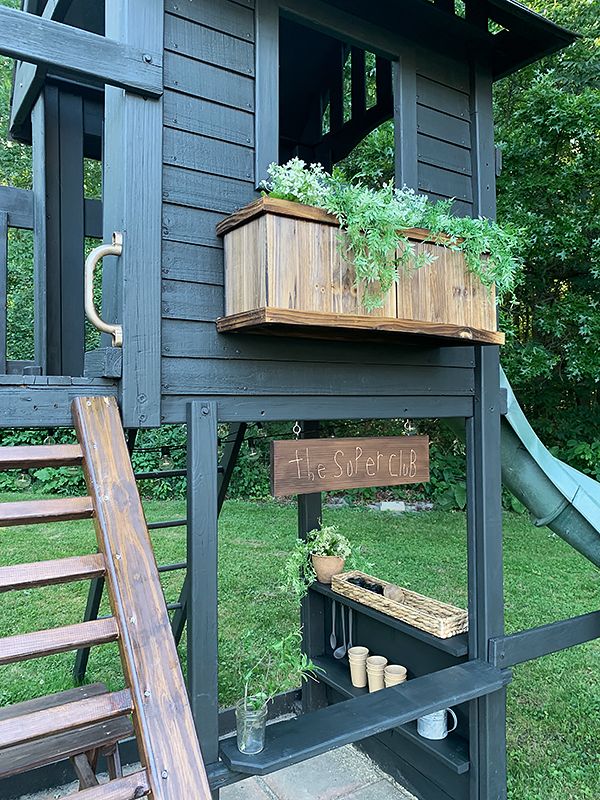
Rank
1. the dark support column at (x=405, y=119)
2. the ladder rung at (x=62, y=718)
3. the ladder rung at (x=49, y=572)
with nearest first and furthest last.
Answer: the ladder rung at (x=62, y=718) → the ladder rung at (x=49, y=572) → the dark support column at (x=405, y=119)

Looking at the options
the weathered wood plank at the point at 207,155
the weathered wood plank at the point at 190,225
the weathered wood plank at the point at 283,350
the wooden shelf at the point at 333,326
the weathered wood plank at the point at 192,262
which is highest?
the weathered wood plank at the point at 207,155

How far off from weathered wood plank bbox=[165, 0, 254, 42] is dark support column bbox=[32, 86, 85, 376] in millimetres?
1111

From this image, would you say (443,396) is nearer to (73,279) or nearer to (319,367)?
(319,367)

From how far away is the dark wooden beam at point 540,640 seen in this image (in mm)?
2209

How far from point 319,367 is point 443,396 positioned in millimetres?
596

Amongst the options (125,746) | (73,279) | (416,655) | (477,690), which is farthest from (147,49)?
(125,746)

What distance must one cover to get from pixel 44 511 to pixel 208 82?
4.29 ft

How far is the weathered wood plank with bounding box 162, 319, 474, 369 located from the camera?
1.67 meters

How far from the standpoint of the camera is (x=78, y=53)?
1509 millimetres

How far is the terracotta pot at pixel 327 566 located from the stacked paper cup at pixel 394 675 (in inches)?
23.9

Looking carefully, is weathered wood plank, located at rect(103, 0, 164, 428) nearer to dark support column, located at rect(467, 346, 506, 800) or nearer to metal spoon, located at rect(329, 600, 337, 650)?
dark support column, located at rect(467, 346, 506, 800)

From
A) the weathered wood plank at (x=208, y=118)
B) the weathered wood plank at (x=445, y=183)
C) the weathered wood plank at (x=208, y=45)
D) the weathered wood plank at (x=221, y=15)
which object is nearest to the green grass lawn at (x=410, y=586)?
the weathered wood plank at (x=208, y=118)

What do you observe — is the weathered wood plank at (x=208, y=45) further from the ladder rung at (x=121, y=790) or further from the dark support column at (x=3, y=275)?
the ladder rung at (x=121, y=790)

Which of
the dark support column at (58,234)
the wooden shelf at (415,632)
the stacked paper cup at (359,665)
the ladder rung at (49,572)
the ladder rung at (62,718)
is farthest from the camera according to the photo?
the stacked paper cup at (359,665)
